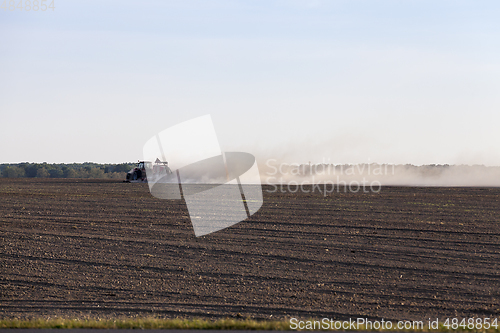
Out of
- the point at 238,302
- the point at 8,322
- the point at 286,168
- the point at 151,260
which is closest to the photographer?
the point at 8,322

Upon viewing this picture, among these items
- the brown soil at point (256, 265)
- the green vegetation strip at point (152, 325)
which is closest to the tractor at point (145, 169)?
the brown soil at point (256, 265)

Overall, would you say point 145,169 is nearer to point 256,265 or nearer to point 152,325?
point 256,265

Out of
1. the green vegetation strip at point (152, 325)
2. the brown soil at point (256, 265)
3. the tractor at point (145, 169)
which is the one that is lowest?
the tractor at point (145, 169)

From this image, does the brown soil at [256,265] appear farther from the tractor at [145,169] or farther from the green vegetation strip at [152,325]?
the tractor at [145,169]

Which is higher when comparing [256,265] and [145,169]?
[256,265]

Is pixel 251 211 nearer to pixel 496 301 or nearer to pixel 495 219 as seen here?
pixel 495 219

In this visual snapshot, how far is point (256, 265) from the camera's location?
39.1ft

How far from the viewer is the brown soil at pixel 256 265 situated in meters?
8.73

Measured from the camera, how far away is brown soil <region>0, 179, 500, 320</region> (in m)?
8.73

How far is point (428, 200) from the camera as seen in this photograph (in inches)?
1073

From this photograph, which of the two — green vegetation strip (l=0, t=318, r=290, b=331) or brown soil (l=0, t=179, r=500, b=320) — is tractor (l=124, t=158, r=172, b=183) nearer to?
brown soil (l=0, t=179, r=500, b=320)

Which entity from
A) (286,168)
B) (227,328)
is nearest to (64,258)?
(227,328)

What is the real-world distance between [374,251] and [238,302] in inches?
241

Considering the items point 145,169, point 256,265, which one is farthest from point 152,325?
point 145,169
